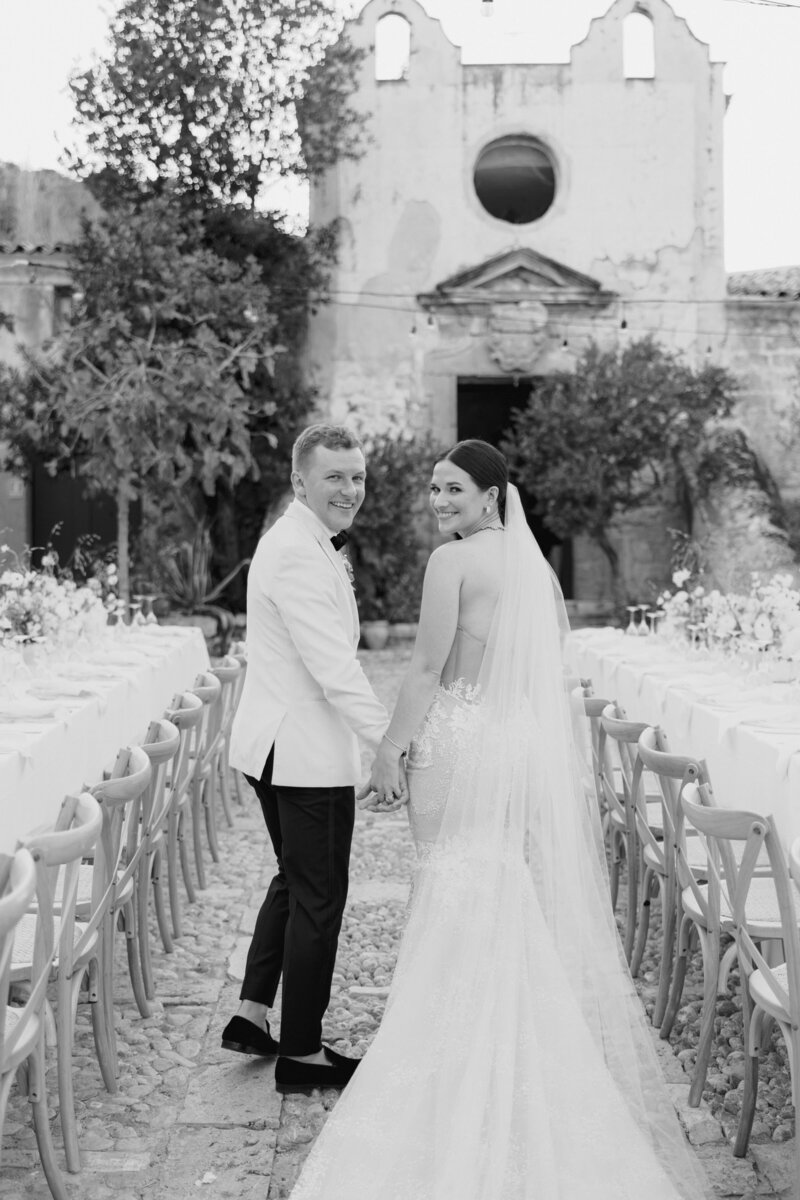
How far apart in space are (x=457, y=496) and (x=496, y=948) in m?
1.11

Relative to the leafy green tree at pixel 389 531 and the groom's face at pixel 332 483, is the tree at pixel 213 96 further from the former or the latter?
the groom's face at pixel 332 483

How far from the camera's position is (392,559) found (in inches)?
599

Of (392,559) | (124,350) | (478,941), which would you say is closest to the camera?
(478,941)

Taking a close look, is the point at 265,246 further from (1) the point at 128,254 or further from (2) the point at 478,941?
(2) the point at 478,941

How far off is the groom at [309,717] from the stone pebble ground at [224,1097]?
0.24 metres

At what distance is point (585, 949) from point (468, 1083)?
496mm

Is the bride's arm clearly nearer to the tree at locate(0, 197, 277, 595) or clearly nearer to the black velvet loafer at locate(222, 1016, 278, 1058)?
Answer: the black velvet loafer at locate(222, 1016, 278, 1058)

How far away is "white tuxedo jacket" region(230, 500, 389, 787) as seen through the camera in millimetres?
3328

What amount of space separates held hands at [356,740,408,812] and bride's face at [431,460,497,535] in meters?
0.59

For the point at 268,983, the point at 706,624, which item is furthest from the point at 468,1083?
Answer: the point at 706,624

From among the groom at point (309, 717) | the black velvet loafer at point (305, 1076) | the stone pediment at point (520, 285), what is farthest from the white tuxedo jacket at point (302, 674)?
the stone pediment at point (520, 285)

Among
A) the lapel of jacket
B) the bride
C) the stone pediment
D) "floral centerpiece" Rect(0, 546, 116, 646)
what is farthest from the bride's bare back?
the stone pediment

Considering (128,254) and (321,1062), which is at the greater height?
(128,254)

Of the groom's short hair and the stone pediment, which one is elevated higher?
the stone pediment
